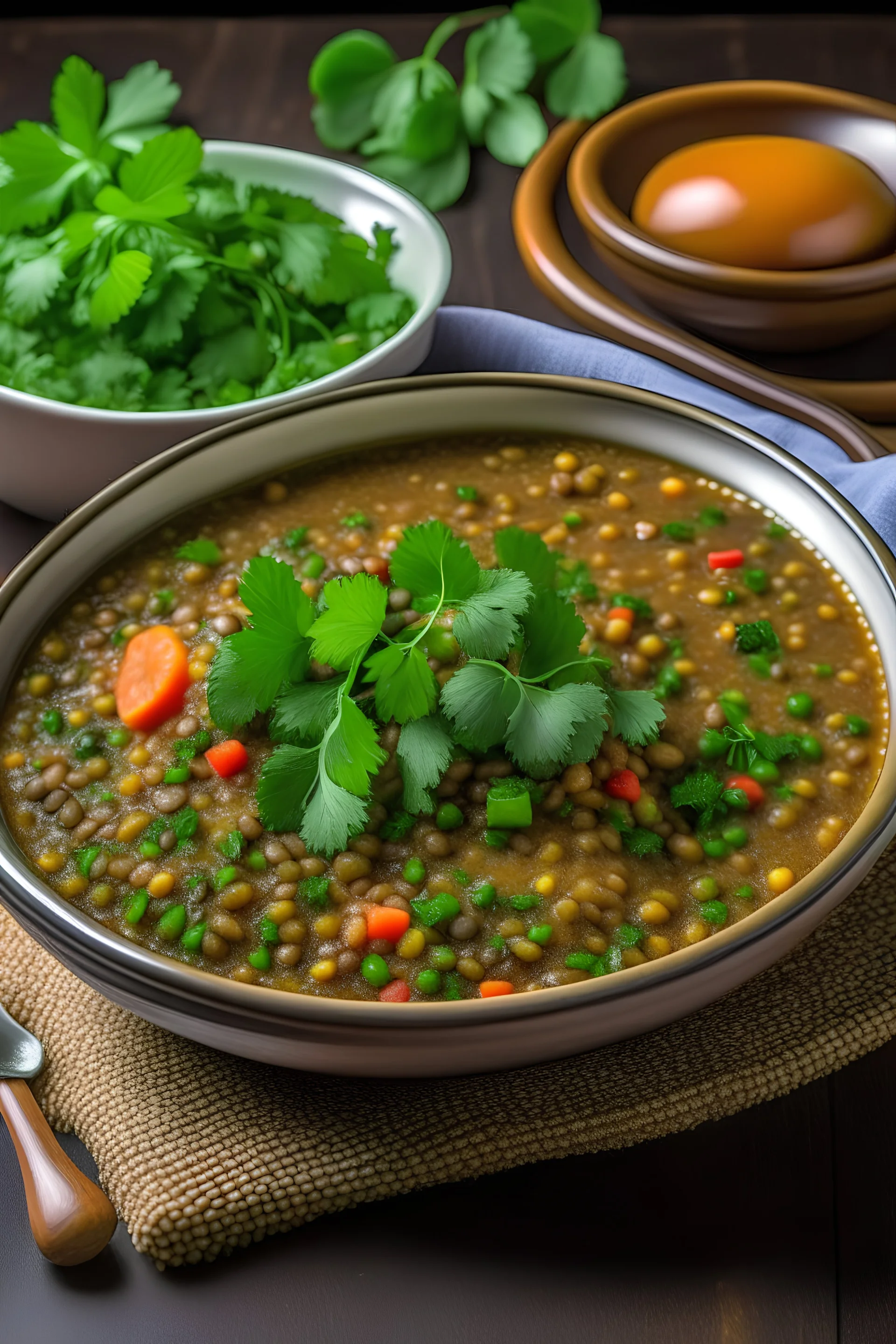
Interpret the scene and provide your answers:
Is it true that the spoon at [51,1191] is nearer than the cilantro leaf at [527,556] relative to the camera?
Yes

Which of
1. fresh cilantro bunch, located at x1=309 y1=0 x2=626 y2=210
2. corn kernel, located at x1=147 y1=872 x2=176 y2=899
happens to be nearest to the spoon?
corn kernel, located at x1=147 y1=872 x2=176 y2=899

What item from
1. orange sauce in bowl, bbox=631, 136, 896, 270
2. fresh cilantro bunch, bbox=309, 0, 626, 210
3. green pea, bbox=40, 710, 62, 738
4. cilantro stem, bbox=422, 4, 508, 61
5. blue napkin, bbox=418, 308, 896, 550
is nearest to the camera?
green pea, bbox=40, 710, 62, 738

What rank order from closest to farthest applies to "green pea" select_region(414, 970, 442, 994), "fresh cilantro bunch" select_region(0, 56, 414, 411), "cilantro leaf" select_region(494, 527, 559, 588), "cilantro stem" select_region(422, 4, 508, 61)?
"green pea" select_region(414, 970, 442, 994), "cilantro leaf" select_region(494, 527, 559, 588), "fresh cilantro bunch" select_region(0, 56, 414, 411), "cilantro stem" select_region(422, 4, 508, 61)

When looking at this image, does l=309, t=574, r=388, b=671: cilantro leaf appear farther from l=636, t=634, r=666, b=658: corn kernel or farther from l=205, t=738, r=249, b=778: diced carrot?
l=636, t=634, r=666, b=658: corn kernel

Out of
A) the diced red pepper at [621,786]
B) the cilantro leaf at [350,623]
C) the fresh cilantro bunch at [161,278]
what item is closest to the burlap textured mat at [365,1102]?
the diced red pepper at [621,786]

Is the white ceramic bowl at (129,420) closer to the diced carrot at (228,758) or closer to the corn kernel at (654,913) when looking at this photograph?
the diced carrot at (228,758)

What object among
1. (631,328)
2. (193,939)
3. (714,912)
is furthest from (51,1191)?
(631,328)

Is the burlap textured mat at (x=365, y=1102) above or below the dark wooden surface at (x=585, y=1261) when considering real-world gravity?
above

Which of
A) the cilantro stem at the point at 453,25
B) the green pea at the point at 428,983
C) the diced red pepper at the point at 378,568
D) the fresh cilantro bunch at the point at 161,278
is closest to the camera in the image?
the green pea at the point at 428,983
